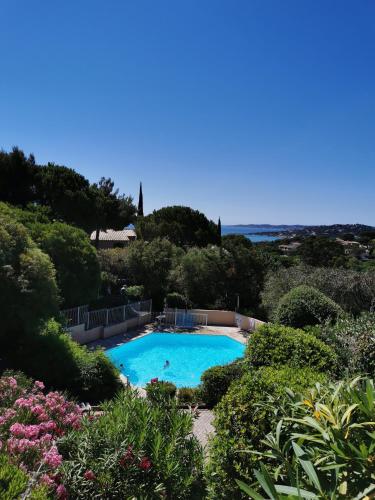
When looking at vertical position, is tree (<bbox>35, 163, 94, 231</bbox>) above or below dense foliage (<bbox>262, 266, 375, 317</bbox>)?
above

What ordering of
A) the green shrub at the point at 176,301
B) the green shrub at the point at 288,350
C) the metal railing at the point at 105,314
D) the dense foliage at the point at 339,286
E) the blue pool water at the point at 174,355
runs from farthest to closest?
the green shrub at the point at 176,301
the dense foliage at the point at 339,286
the metal railing at the point at 105,314
the blue pool water at the point at 174,355
the green shrub at the point at 288,350

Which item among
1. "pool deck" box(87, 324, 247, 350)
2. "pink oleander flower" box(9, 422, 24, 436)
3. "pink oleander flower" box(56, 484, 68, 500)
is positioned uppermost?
"pink oleander flower" box(9, 422, 24, 436)

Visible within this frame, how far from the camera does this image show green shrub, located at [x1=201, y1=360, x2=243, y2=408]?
1105 centimetres

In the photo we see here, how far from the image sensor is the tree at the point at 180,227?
31.3 m

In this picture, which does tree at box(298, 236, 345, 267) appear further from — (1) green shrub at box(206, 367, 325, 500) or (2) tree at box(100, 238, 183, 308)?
(1) green shrub at box(206, 367, 325, 500)

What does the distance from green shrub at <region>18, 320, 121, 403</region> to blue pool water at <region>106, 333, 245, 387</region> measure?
12.9ft

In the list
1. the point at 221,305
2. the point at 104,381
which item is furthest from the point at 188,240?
the point at 104,381

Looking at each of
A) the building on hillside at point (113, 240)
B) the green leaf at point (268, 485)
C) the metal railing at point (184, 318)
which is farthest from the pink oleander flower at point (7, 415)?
the building on hillside at point (113, 240)

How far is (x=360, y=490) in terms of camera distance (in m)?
2.54

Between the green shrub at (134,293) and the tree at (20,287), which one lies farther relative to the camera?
the green shrub at (134,293)

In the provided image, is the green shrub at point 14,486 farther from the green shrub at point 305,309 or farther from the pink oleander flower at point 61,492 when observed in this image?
the green shrub at point 305,309

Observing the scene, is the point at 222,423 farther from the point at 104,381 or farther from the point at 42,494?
the point at 104,381

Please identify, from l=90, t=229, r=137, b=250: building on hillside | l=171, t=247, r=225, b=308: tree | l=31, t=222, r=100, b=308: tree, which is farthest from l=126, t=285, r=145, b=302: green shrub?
l=90, t=229, r=137, b=250: building on hillside

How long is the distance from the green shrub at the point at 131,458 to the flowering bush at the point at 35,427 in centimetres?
20
